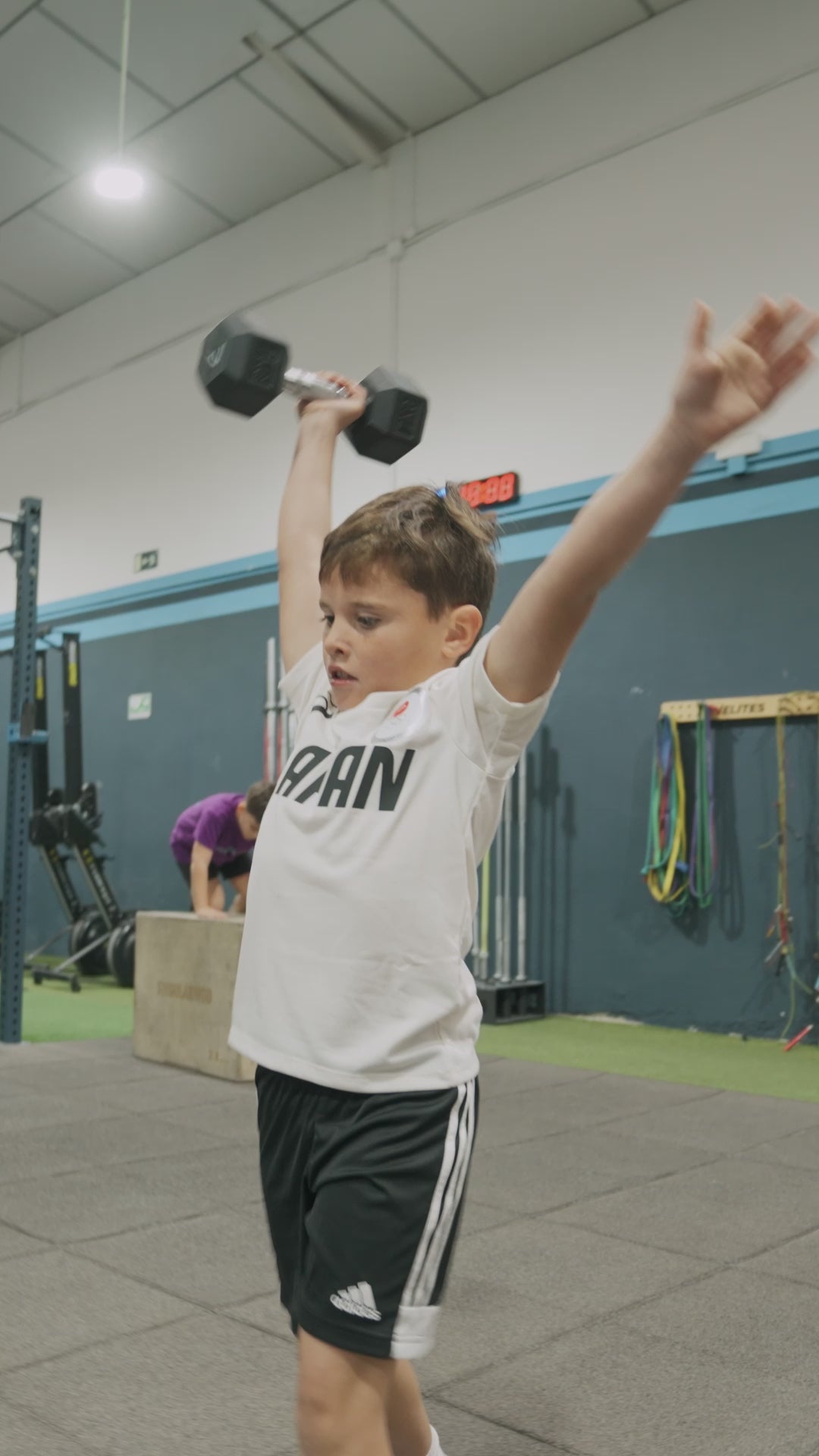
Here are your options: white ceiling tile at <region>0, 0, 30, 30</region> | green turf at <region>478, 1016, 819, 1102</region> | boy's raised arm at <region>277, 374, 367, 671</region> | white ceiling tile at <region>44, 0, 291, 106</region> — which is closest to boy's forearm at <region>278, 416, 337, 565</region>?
boy's raised arm at <region>277, 374, 367, 671</region>

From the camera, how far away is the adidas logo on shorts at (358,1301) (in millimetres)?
1007

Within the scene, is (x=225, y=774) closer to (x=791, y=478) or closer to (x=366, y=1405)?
(x=791, y=478)

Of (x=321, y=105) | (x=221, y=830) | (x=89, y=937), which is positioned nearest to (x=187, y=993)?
(x=221, y=830)

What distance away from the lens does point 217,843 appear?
5.14m

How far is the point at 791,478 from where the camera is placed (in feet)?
15.9

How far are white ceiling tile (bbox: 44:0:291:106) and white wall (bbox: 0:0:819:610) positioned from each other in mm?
1052

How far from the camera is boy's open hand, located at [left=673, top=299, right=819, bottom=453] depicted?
873 mm

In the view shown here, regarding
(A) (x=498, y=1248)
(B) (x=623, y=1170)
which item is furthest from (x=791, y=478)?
(A) (x=498, y=1248)

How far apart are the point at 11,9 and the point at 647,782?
458 centimetres

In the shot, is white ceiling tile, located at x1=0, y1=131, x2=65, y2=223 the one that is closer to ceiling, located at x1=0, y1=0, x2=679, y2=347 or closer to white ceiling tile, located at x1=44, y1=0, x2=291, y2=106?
ceiling, located at x1=0, y1=0, x2=679, y2=347

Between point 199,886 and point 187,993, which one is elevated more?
point 199,886

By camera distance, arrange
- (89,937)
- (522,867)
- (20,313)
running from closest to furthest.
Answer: (522,867)
(89,937)
(20,313)

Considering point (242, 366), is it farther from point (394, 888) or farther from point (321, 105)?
point (321, 105)

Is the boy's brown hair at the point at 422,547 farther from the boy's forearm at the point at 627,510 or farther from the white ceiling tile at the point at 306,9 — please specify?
the white ceiling tile at the point at 306,9
